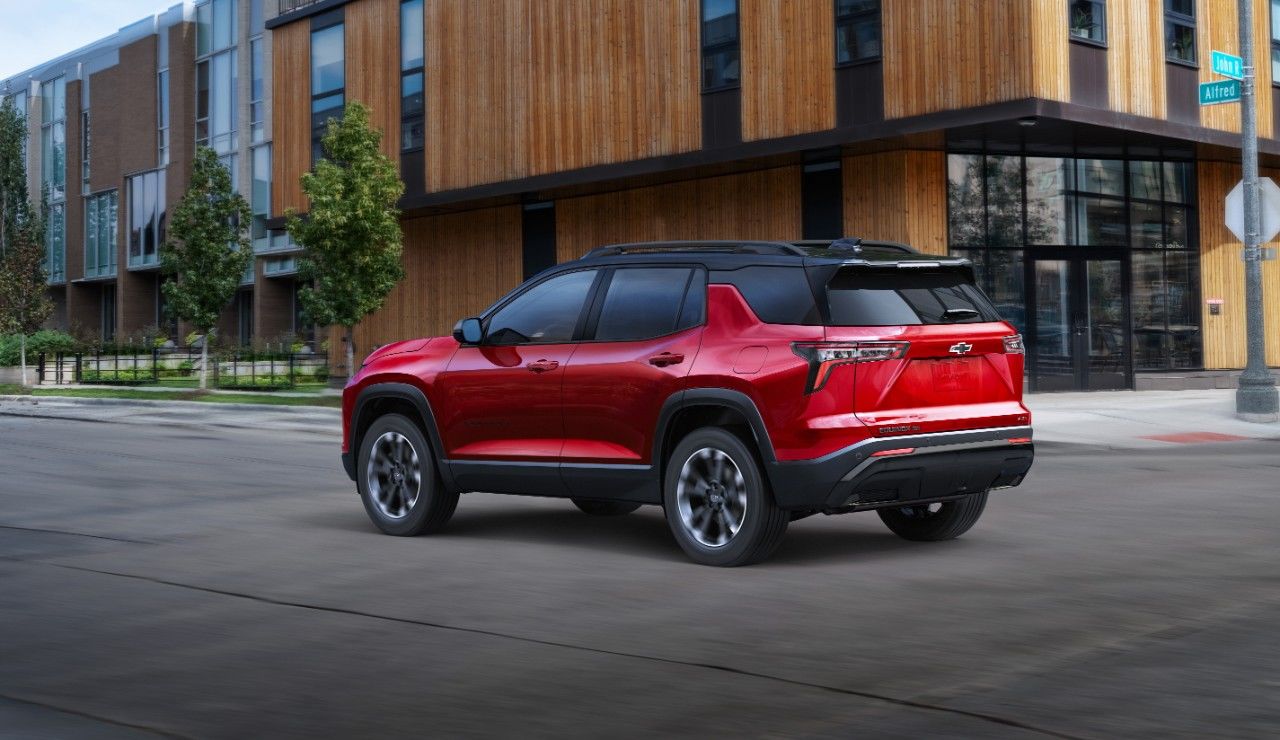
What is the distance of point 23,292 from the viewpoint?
38.8 metres

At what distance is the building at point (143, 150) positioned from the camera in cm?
5272

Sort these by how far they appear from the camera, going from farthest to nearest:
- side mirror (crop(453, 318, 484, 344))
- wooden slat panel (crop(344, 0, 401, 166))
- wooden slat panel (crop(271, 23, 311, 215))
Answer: wooden slat panel (crop(271, 23, 311, 215)) → wooden slat panel (crop(344, 0, 401, 166)) → side mirror (crop(453, 318, 484, 344))

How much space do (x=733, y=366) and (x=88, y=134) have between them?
62.6 meters

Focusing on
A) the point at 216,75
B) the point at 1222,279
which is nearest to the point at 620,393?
the point at 1222,279

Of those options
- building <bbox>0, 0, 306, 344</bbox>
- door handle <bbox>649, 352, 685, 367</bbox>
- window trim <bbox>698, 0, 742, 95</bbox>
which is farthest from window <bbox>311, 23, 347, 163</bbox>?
door handle <bbox>649, 352, 685, 367</bbox>

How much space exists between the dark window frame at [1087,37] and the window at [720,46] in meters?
5.87

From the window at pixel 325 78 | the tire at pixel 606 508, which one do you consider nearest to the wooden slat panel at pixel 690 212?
the window at pixel 325 78

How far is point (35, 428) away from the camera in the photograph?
76.8ft

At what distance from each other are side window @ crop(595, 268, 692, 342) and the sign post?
1382 centimetres

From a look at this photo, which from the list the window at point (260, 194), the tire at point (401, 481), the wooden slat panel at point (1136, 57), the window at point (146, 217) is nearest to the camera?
the tire at point (401, 481)

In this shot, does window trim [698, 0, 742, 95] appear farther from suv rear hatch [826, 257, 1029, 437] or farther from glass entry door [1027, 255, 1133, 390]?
suv rear hatch [826, 257, 1029, 437]

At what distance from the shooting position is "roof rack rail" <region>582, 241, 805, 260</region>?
8.34m

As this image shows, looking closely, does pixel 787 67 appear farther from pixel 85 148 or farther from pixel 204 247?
pixel 85 148

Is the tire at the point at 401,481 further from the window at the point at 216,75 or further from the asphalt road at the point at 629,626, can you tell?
the window at the point at 216,75
